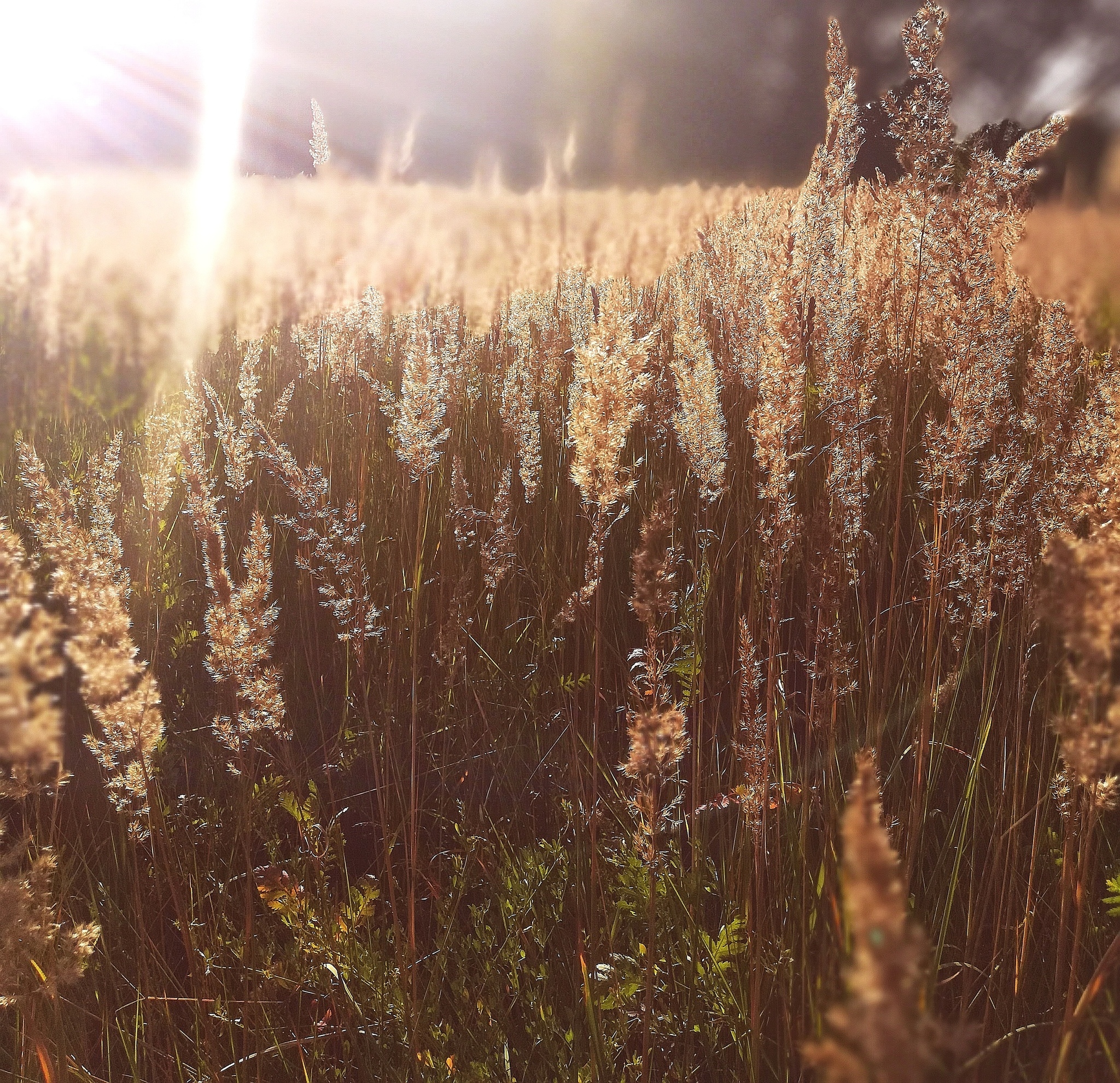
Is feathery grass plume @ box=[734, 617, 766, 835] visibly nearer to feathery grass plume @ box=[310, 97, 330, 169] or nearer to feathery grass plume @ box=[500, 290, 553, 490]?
feathery grass plume @ box=[500, 290, 553, 490]

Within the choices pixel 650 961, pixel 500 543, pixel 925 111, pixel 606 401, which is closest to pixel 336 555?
pixel 500 543

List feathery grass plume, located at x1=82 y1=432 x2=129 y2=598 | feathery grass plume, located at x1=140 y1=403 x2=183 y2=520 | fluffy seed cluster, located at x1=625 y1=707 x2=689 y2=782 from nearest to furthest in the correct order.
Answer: fluffy seed cluster, located at x1=625 y1=707 x2=689 y2=782 < feathery grass plume, located at x1=82 y1=432 x2=129 y2=598 < feathery grass plume, located at x1=140 y1=403 x2=183 y2=520

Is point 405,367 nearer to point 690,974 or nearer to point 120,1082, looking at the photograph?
point 690,974

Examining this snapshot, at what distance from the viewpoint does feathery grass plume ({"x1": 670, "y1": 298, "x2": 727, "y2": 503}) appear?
1.42 metres

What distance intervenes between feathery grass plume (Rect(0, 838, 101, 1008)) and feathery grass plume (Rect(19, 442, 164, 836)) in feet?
0.46

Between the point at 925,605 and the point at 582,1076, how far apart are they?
48.0 inches

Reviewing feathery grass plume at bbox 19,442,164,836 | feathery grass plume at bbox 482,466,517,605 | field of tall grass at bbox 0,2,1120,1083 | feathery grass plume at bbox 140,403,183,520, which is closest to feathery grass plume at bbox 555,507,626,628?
field of tall grass at bbox 0,2,1120,1083

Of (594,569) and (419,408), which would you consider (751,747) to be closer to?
(594,569)

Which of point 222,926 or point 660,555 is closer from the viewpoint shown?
point 660,555

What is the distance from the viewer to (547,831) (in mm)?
1548

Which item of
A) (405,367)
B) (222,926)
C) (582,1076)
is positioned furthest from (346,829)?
(405,367)

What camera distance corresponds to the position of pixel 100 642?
92cm

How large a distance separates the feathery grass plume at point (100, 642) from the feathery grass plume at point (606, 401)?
560mm

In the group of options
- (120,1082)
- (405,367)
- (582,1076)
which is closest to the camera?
(582,1076)
